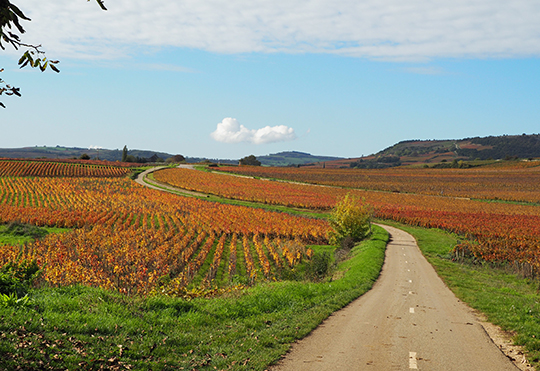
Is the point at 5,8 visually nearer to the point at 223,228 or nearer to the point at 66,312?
the point at 66,312

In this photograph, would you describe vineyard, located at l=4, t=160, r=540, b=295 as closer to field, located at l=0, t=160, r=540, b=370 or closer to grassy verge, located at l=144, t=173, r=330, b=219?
field, located at l=0, t=160, r=540, b=370

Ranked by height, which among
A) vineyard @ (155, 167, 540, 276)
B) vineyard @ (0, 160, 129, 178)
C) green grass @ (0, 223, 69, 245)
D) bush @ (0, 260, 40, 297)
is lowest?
green grass @ (0, 223, 69, 245)

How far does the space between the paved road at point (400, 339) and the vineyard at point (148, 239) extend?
5.61m

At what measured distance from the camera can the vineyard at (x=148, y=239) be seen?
1862 centimetres

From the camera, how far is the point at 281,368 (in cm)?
853

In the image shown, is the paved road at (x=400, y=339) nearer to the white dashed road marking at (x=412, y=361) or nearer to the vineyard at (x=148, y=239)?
the white dashed road marking at (x=412, y=361)

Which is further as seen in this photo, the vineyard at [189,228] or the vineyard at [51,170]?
the vineyard at [51,170]

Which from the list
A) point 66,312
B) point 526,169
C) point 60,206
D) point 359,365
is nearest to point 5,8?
point 66,312

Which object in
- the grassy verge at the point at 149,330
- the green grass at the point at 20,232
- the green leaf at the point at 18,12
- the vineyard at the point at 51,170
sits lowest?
Answer: the green grass at the point at 20,232

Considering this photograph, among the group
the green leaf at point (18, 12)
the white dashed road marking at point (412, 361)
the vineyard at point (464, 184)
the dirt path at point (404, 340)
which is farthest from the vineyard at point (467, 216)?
the green leaf at point (18, 12)

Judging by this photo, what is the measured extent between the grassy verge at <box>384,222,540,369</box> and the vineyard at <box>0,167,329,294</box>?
33.1 feet

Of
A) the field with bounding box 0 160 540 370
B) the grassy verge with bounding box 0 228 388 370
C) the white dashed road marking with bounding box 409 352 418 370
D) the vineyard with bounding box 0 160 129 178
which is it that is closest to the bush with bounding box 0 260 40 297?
the grassy verge with bounding box 0 228 388 370

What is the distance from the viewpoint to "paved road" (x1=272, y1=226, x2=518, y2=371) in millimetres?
9047

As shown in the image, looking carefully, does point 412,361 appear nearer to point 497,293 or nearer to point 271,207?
point 497,293
